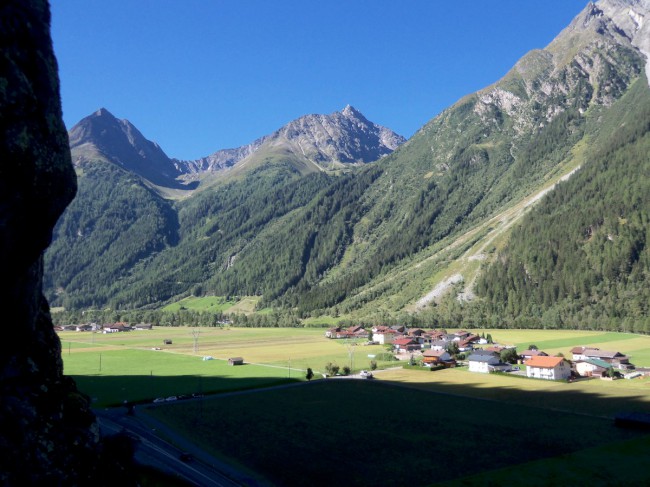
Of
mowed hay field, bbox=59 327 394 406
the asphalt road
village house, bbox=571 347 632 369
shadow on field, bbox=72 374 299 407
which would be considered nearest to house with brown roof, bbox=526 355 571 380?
village house, bbox=571 347 632 369

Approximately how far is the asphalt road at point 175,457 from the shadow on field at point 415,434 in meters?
2.10

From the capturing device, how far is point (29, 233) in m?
15.0

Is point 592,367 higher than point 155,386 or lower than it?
higher

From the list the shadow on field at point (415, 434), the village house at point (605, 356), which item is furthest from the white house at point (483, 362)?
the shadow on field at point (415, 434)

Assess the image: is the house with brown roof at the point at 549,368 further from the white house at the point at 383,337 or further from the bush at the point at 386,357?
the white house at the point at 383,337

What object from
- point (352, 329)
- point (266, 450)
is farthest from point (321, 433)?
point (352, 329)

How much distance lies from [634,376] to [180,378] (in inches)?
3370

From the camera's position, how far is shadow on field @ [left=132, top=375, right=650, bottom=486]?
4022 centimetres

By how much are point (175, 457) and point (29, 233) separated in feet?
119

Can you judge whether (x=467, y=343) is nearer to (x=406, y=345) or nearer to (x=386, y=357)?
(x=406, y=345)

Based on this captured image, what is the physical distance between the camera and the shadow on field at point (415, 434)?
40219 mm

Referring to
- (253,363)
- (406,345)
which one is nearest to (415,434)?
(253,363)

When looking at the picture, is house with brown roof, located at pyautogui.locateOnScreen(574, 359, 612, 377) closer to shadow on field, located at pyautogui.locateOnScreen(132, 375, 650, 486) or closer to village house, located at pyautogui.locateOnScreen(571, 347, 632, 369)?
village house, located at pyautogui.locateOnScreen(571, 347, 632, 369)

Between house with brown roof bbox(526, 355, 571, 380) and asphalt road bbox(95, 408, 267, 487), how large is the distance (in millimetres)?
69154
